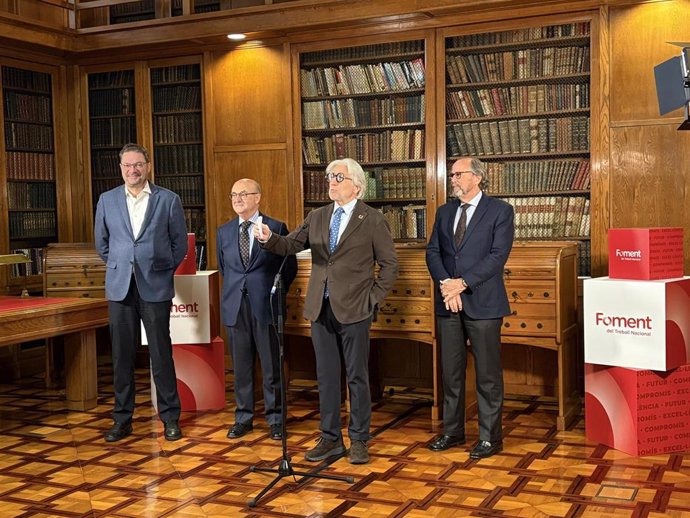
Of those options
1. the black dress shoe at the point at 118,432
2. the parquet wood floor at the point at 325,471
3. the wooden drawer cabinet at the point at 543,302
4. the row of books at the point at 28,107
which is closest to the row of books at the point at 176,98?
the row of books at the point at 28,107

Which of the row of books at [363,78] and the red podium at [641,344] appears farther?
the row of books at [363,78]

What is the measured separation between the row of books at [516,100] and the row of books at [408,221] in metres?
0.76

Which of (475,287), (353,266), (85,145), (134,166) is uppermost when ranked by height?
(85,145)

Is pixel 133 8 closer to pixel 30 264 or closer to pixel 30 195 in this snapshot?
pixel 30 195

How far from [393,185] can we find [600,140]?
1.61m

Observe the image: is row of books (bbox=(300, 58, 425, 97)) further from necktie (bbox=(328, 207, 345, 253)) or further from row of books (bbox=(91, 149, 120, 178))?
necktie (bbox=(328, 207, 345, 253))

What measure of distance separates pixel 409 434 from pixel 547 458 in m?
0.90

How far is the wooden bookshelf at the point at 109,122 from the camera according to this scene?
7980 millimetres

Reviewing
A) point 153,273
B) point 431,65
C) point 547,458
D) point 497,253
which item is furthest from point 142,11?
point 547,458

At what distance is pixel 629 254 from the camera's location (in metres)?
4.98

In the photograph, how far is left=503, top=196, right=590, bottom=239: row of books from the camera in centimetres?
650

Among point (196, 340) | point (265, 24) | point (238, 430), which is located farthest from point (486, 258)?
point (265, 24)

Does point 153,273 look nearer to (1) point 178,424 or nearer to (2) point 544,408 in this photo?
(1) point 178,424

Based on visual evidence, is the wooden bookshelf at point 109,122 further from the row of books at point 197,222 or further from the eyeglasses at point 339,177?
the eyeglasses at point 339,177
